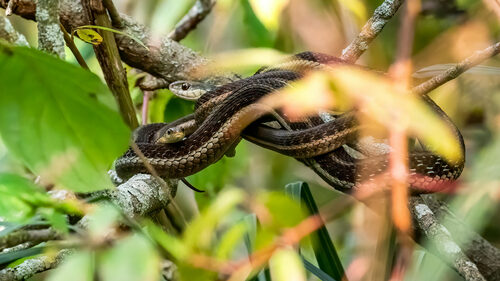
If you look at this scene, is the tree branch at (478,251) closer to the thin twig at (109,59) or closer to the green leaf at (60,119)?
the thin twig at (109,59)

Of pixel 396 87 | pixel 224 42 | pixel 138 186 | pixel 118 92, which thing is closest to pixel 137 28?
pixel 118 92

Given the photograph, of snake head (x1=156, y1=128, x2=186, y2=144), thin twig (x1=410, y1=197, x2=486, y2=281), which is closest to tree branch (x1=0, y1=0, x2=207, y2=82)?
snake head (x1=156, y1=128, x2=186, y2=144)

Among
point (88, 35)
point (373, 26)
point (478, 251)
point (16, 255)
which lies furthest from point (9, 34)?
point (478, 251)

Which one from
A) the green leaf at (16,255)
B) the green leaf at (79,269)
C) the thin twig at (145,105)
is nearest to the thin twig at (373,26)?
the thin twig at (145,105)

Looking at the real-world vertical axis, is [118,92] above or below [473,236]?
above

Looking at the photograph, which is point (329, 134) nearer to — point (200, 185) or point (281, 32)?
point (200, 185)

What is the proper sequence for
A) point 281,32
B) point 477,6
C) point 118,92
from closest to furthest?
point 118,92 → point 477,6 → point 281,32

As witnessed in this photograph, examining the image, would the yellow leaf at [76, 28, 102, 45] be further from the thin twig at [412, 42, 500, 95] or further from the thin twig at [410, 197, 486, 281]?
the thin twig at [410, 197, 486, 281]
